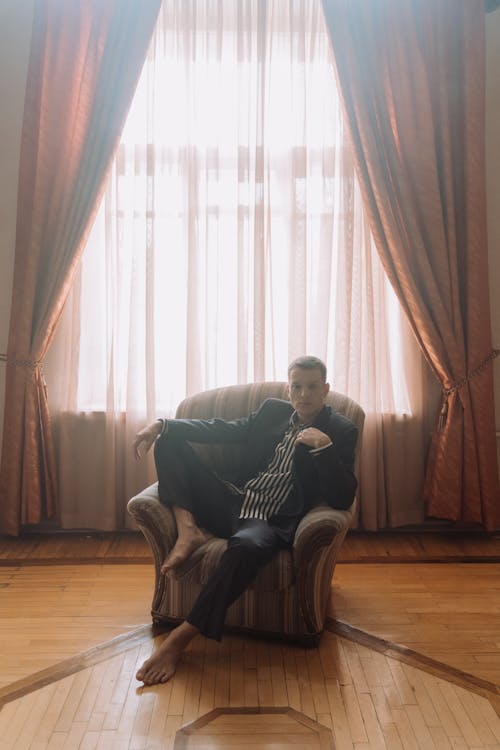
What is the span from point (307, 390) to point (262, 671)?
3.33 feet

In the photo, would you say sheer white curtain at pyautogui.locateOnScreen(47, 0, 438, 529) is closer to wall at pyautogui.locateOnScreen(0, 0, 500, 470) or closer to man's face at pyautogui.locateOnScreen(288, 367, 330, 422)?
wall at pyautogui.locateOnScreen(0, 0, 500, 470)

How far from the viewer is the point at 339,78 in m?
3.86

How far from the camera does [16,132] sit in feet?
13.0

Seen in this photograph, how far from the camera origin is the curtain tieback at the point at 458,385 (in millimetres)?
3924

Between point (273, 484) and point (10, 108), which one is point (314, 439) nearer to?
point (273, 484)

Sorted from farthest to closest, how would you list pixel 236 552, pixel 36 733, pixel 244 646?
pixel 244 646 → pixel 236 552 → pixel 36 733

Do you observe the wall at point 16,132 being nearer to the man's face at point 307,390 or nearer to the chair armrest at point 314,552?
the man's face at point 307,390

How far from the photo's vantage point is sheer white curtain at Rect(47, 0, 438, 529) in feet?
12.9

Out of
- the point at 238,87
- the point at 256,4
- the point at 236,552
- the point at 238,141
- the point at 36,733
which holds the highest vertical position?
the point at 256,4

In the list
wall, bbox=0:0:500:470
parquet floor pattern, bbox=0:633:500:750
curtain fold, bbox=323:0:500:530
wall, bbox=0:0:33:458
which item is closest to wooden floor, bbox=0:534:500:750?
parquet floor pattern, bbox=0:633:500:750

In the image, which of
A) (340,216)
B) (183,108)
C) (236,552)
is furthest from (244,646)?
(183,108)

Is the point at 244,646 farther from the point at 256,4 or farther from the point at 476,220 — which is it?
the point at 256,4

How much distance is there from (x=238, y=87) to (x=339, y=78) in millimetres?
509

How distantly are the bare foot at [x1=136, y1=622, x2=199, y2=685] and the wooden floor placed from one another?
0.14ft
